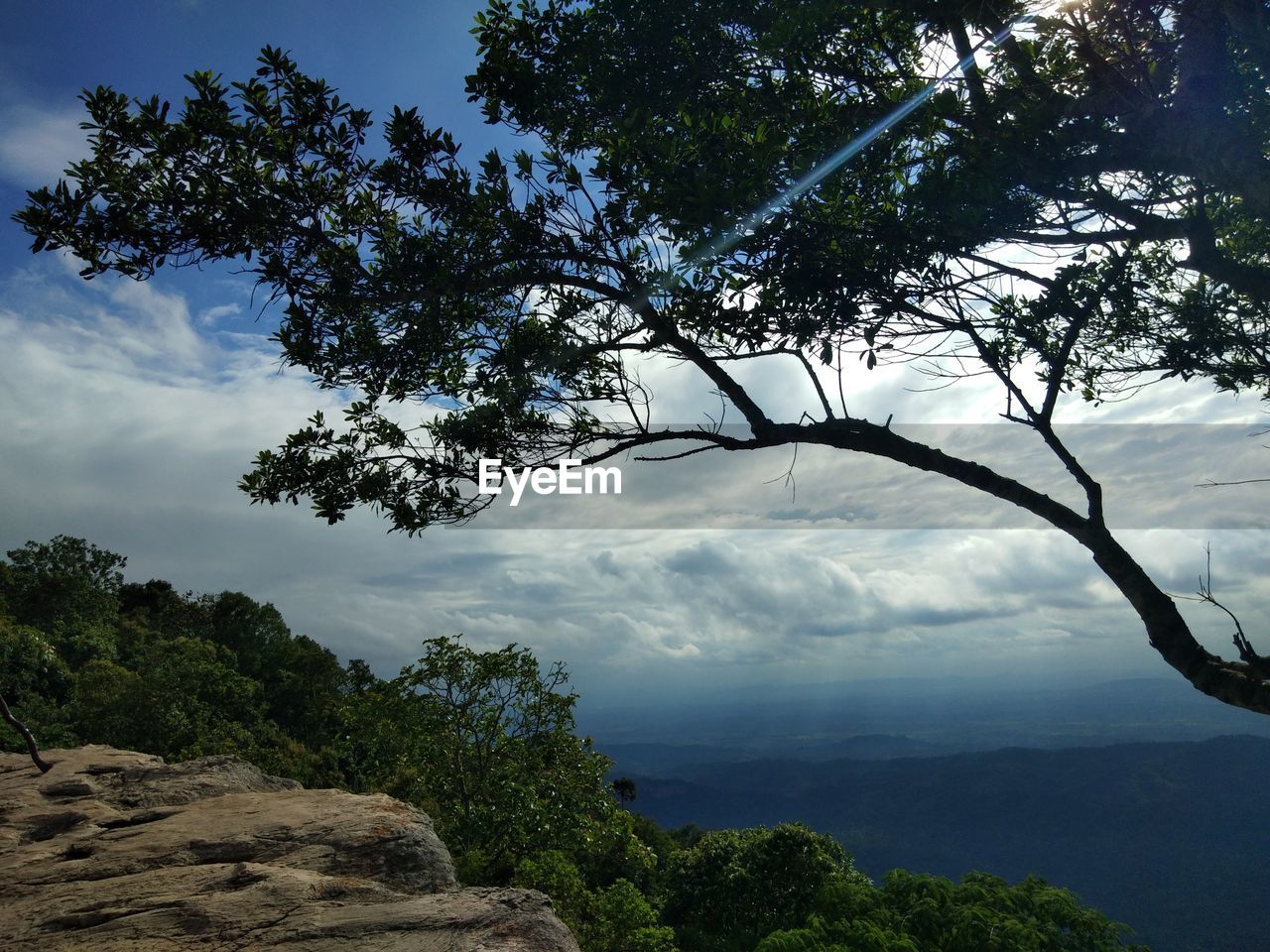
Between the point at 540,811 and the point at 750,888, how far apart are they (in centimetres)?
849

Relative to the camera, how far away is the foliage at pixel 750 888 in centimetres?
2116

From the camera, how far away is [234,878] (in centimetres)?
493

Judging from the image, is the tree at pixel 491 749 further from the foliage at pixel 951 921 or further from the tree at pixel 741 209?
the tree at pixel 741 209

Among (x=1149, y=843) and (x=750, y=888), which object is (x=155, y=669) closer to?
(x=750, y=888)

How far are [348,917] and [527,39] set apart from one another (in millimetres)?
6483

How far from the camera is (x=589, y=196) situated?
236 inches

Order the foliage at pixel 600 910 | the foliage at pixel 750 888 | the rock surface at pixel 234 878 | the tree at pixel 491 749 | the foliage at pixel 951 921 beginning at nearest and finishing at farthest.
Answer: the rock surface at pixel 234 878
the foliage at pixel 951 921
the foliage at pixel 600 910
the tree at pixel 491 749
the foliage at pixel 750 888

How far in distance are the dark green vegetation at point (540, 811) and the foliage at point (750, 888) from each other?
5 cm

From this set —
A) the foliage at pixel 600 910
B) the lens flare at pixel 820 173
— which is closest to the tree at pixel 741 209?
the lens flare at pixel 820 173

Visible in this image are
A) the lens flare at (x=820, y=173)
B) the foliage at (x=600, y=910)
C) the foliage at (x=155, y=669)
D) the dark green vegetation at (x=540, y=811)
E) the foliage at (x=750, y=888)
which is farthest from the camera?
the foliage at (x=155, y=669)

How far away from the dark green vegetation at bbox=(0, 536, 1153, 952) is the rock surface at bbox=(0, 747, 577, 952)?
22.7 feet

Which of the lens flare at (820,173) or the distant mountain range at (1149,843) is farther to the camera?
the distant mountain range at (1149,843)

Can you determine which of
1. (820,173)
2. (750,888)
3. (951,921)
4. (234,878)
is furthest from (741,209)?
(750,888)

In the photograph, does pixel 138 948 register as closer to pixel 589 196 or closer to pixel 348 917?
pixel 348 917
